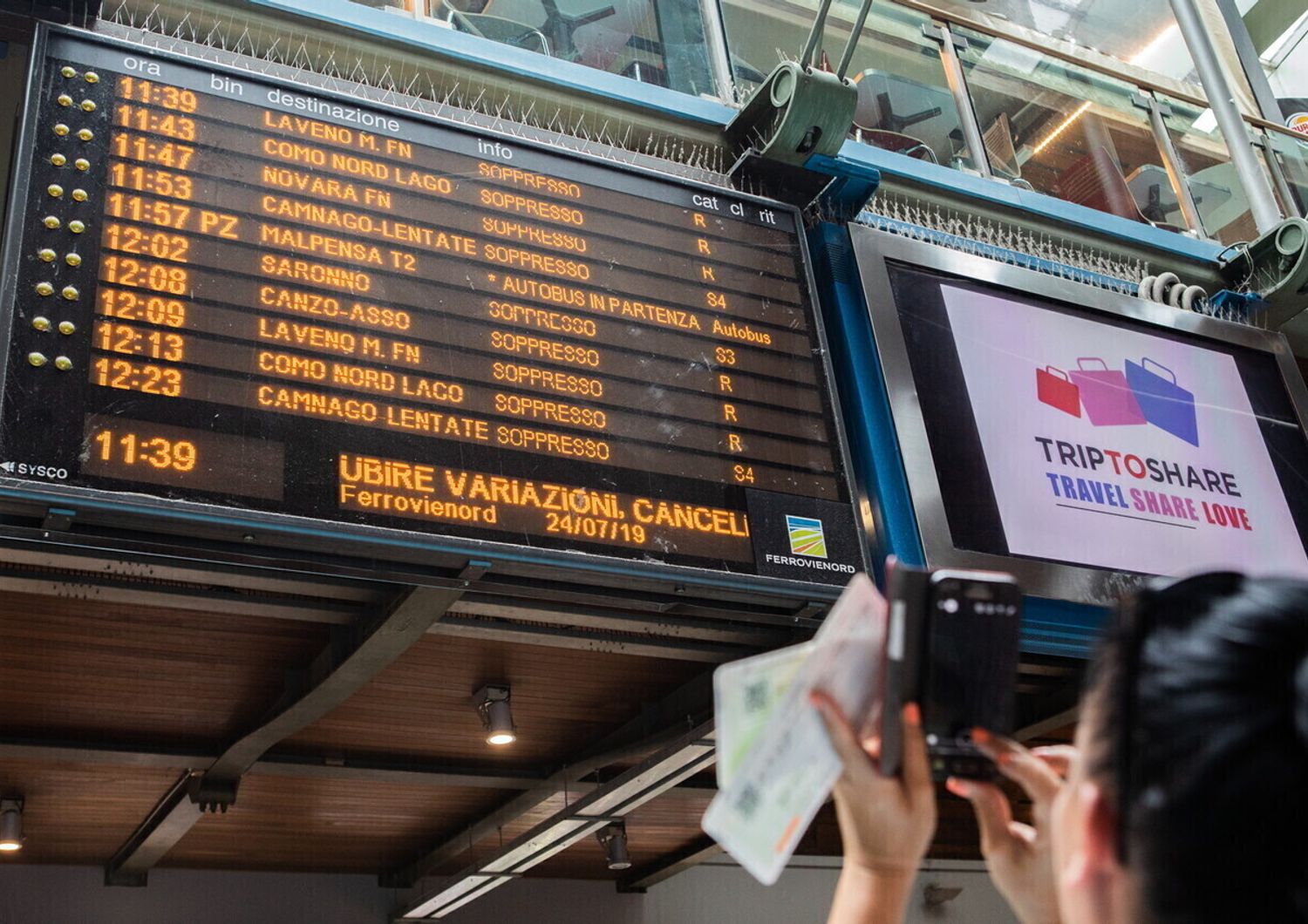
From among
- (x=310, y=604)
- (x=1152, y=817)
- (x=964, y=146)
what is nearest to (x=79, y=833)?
(x=310, y=604)

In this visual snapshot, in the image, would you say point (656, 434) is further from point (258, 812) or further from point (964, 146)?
point (258, 812)

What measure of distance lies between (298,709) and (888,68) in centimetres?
376

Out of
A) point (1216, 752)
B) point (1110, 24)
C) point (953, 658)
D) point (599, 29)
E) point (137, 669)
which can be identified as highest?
point (1110, 24)

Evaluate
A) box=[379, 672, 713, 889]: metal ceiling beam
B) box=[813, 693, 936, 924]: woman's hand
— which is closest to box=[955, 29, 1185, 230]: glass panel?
box=[379, 672, 713, 889]: metal ceiling beam

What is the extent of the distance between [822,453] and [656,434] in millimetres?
564

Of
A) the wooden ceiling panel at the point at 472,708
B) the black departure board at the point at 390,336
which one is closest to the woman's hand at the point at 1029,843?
the black departure board at the point at 390,336

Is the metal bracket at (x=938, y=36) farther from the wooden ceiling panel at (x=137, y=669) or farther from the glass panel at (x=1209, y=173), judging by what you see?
the wooden ceiling panel at (x=137, y=669)

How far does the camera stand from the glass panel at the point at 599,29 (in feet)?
15.8

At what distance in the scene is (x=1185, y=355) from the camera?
5.36 metres

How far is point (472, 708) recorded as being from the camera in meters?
5.47

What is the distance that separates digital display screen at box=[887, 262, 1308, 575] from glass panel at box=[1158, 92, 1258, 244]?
4.83 feet

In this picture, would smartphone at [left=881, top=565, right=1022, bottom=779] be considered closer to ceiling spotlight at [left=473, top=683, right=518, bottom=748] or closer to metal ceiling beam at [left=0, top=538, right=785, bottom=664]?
metal ceiling beam at [left=0, top=538, right=785, bottom=664]

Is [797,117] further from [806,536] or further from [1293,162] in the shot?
[1293,162]

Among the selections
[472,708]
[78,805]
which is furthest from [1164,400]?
[78,805]
